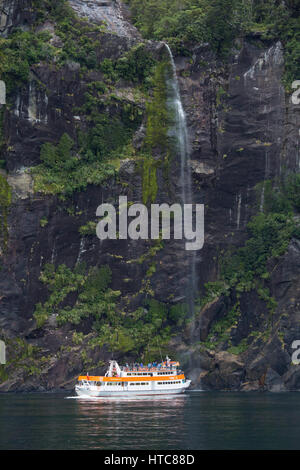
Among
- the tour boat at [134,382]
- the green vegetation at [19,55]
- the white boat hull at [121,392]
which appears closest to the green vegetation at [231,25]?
the green vegetation at [19,55]

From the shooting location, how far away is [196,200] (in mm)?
85312

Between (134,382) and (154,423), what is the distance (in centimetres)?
2382

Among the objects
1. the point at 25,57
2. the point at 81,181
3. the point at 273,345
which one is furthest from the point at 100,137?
the point at 273,345

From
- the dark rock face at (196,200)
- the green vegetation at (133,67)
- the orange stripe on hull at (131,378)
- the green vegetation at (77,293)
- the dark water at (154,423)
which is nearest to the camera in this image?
the dark water at (154,423)

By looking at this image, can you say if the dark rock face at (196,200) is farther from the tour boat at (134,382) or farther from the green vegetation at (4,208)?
the tour boat at (134,382)

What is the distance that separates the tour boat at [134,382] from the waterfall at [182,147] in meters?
10.4

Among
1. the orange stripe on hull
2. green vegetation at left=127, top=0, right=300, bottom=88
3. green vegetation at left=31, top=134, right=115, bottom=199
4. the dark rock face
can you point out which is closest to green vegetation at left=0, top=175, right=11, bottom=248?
the dark rock face

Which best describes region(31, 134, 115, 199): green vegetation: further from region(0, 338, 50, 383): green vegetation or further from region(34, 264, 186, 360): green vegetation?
region(0, 338, 50, 383): green vegetation

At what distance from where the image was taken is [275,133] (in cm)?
8700

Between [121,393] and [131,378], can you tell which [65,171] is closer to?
[131,378]

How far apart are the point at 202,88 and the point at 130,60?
8.73 meters

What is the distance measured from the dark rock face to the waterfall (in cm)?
73

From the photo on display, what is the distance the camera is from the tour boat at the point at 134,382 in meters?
71.4
